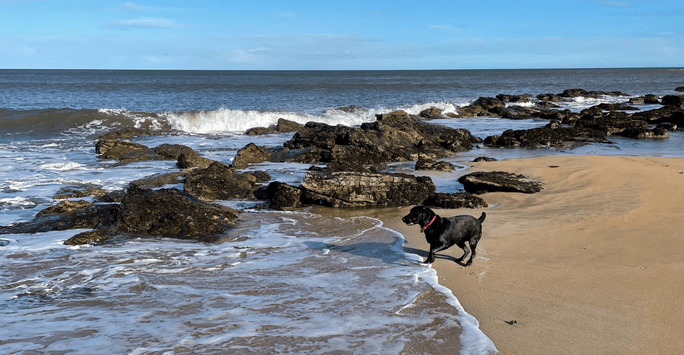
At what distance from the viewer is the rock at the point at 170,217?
24.7 feet

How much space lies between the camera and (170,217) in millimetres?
7738

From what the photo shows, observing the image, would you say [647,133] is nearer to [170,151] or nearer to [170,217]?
[170,151]

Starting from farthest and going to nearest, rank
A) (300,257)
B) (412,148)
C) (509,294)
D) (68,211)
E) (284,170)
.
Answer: (412,148)
(284,170)
(68,211)
(300,257)
(509,294)

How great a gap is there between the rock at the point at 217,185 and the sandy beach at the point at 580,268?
3.45m

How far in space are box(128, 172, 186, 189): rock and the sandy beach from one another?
5.50 metres

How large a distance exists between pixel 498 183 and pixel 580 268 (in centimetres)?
409

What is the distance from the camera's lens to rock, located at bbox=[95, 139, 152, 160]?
15.3 meters

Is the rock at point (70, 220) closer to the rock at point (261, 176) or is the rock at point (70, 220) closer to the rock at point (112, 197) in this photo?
the rock at point (112, 197)

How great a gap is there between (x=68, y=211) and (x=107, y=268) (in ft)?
9.26

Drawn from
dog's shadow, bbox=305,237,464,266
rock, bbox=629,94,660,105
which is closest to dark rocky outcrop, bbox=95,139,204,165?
dog's shadow, bbox=305,237,464,266

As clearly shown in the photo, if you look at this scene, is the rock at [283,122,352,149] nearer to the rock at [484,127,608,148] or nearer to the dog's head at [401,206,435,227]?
the rock at [484,127,608,148]

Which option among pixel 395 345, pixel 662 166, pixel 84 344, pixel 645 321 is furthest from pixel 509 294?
pixel 662 166

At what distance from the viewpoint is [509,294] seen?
16.9 feet

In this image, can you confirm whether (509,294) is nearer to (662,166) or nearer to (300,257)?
(300,257)
